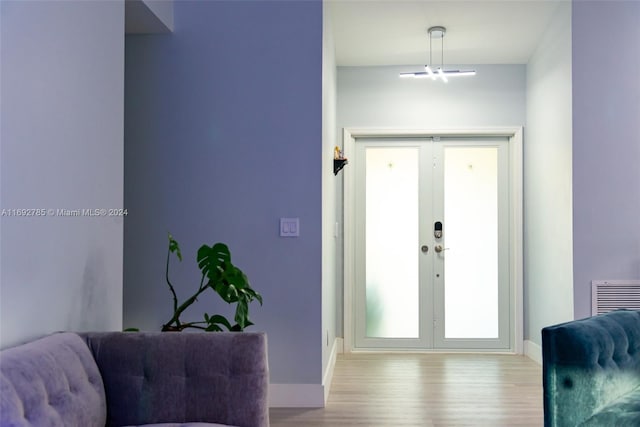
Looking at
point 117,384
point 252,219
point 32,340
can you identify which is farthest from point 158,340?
point 252,219

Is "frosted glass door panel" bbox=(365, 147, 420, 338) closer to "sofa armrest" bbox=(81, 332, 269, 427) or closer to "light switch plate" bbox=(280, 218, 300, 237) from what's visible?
"light switch plate" bbox=(280, 218, 300, 237)

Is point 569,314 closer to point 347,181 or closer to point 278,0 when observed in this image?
point 347,181

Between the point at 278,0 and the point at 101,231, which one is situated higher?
the point at 278,0

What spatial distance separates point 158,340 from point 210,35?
2399mm

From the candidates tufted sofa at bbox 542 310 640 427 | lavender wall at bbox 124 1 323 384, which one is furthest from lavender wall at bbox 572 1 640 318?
tufted sofa at bbox 542 310 640 427

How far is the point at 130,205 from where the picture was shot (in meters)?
4.12

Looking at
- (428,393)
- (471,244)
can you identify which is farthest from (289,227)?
(471,244)

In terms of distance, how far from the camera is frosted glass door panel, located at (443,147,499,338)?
5.94m

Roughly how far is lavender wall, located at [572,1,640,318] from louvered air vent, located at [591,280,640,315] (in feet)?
0.14

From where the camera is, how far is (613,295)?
4465 millimetres

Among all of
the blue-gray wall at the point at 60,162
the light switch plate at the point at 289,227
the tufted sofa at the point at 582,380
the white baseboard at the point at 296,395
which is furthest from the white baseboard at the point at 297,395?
the tufted sofa at the point at 582,380

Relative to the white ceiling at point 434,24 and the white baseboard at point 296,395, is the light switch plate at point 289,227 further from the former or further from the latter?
the white ceiling at point 434,24

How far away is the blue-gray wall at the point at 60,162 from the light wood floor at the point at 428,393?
4.90 ft

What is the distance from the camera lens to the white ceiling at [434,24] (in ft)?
15.2
